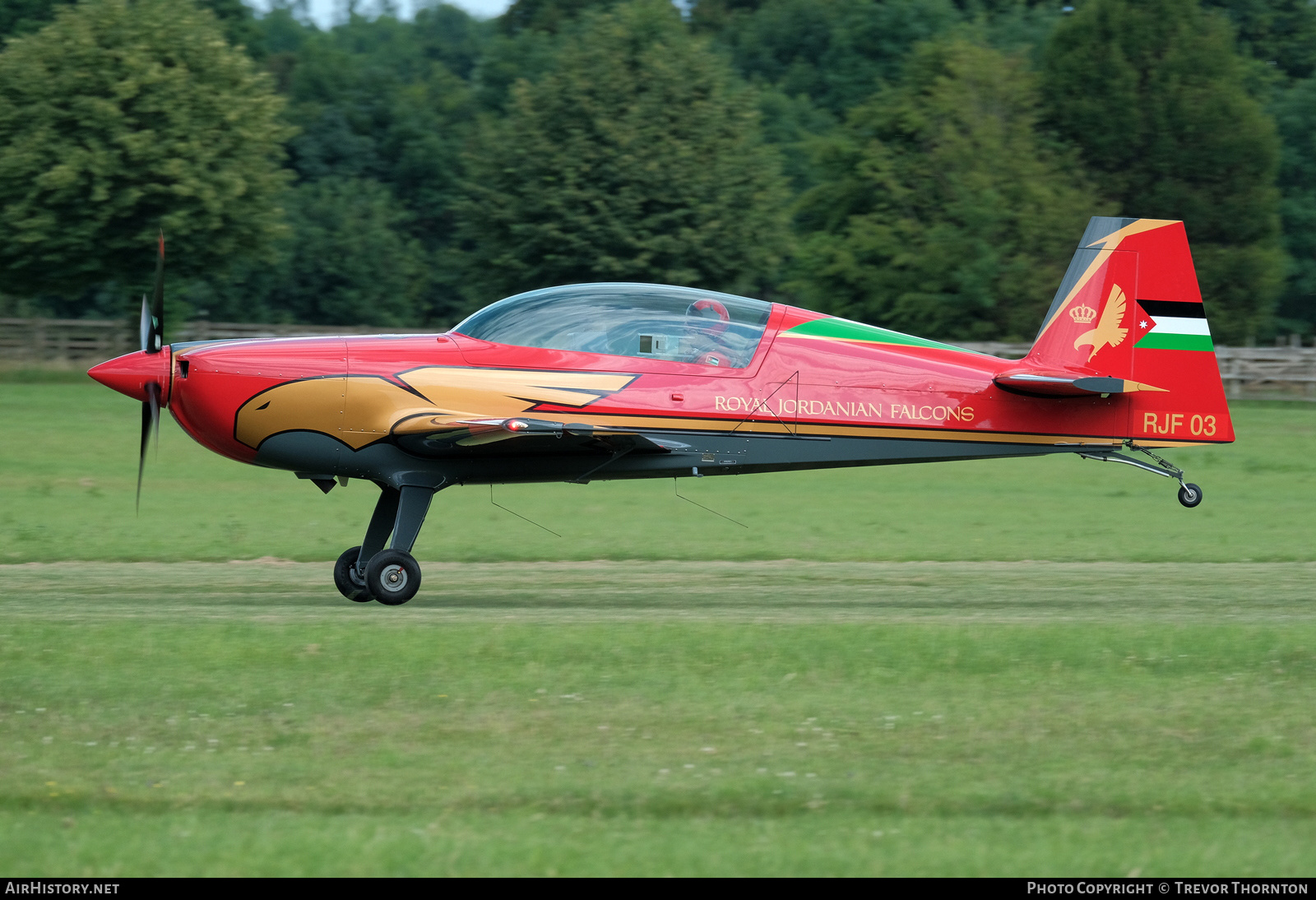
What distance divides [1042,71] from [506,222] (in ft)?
73.8

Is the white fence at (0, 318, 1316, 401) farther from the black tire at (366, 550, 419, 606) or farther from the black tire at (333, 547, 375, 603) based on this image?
the black tire at (366, 550, 419, 606)

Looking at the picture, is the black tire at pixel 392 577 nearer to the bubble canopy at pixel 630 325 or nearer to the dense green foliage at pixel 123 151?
the bubble canopy at pixel 630 325

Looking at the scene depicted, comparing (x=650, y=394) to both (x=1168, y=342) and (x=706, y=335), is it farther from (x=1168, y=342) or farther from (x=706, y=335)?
(x=1168, y=342)

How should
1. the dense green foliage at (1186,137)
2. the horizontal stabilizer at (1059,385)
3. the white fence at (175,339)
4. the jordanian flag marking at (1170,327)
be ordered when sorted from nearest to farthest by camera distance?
the horizontal stabilizer at (1059,385) < the jordanian flag marking at (1170,327) < the white fence at (175,339) < the dense green foliage at (1186,137)

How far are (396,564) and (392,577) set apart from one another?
0.12 meters

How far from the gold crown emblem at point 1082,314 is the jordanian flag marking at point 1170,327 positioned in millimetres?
388

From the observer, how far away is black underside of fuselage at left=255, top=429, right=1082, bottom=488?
489 inches

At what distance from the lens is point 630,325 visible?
12.6 meters

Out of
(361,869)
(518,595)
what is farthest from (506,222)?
(361,869)

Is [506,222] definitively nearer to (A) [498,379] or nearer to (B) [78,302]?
(B) [78,302]

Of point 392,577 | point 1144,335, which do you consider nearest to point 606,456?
point 392,577

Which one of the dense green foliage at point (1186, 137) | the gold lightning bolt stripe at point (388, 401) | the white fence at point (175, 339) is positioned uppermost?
the dense green foliage at point (1186, 137)

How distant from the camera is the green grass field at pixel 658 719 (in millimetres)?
6629

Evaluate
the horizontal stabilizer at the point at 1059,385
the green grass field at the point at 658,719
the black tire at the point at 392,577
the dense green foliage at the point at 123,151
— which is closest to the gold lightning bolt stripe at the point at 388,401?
the black tire at the point at 392,577
